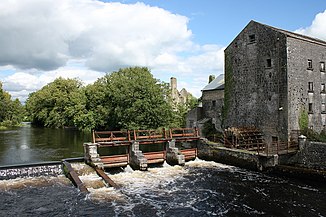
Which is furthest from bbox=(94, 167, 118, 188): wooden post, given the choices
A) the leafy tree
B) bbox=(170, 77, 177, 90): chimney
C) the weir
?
bbox=(170, 77, 177, 90): chimney

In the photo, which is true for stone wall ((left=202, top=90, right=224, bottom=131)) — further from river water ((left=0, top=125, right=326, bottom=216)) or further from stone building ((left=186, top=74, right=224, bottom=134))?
river water ((left=0, top=125, right=326, bottom=216))

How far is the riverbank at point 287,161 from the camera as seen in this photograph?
16.6m

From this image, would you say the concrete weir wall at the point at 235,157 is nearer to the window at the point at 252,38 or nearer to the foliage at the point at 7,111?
the window at the point at 252,38

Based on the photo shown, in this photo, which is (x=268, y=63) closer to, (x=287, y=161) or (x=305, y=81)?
(x=305, y=81)

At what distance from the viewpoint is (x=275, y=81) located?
21.8 metres

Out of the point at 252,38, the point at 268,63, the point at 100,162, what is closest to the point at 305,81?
the point at 268,63

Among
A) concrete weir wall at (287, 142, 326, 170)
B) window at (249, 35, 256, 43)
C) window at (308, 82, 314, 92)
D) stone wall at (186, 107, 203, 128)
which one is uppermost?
window at (249, 35, 256, 43)

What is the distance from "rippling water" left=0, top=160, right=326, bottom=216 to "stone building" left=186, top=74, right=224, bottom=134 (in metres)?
12.1

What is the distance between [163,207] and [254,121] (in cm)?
1384

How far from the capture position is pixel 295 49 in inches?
842

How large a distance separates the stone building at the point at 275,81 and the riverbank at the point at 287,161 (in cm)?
267

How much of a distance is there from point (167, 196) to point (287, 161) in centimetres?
969

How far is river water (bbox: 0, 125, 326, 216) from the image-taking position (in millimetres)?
11336

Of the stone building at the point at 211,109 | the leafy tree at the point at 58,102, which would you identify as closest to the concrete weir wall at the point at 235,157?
the stone building at the point at 211,109
